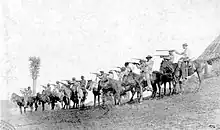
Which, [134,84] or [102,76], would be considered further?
[102,76]

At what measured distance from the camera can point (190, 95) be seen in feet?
34.1

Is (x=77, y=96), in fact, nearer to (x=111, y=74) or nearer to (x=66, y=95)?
(x=66, y=95)

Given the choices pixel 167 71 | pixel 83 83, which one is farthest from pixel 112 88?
pixel 167 71

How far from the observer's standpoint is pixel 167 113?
410 inches

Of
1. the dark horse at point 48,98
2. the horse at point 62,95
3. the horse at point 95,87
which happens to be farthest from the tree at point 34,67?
the horse at point 95,87

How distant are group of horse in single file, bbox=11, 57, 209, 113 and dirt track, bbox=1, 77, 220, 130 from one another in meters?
0.17

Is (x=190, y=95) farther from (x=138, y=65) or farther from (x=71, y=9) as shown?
(x=71, y=9)

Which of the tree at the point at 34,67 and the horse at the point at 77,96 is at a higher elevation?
the tree at the point at 34,67

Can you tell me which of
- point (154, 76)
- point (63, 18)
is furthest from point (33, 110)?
point (154, 76)

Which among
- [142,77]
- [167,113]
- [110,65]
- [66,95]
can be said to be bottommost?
[167,113]

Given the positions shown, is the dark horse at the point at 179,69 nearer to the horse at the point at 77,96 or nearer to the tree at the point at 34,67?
the horse at the point at 77,96

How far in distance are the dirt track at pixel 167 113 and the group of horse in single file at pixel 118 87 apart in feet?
0.54

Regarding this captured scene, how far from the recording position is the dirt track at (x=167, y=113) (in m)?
10.2

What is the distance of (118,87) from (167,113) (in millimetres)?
1168
